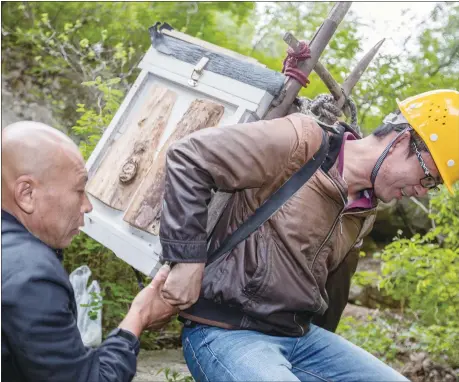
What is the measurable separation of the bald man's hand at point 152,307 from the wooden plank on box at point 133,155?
48cm

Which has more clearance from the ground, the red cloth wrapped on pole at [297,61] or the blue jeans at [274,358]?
the red cloth wrapped on pole at [297,61]

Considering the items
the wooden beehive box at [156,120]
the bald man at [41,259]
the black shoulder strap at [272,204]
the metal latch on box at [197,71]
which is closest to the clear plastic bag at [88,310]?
the wooden beehive box at [156,120]

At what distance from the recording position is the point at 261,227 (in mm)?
2623

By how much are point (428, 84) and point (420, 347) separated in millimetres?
3214

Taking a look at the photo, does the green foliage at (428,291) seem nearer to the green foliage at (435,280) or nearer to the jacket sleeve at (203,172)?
the green foliage at (435,280)

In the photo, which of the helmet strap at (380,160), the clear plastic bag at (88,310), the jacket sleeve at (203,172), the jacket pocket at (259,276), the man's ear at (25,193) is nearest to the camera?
the man's ear at (25,193)

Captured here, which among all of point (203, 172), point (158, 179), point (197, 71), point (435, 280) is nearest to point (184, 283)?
point (203, 172)

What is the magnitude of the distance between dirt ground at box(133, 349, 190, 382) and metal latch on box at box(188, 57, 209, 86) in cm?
236

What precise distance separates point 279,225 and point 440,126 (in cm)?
100

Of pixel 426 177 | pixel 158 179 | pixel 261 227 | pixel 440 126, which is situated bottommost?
pixel 158 179

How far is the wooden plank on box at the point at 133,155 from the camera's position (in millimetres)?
2941

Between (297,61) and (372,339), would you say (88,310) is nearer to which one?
(297,61)

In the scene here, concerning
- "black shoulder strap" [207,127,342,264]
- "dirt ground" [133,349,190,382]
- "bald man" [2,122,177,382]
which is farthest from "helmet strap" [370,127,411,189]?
"dirt ground" [133,349,190,382]

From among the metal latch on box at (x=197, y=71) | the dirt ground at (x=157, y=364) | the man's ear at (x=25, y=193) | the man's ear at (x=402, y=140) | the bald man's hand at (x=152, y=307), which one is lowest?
the dirt ground at (x=157, y=364)
